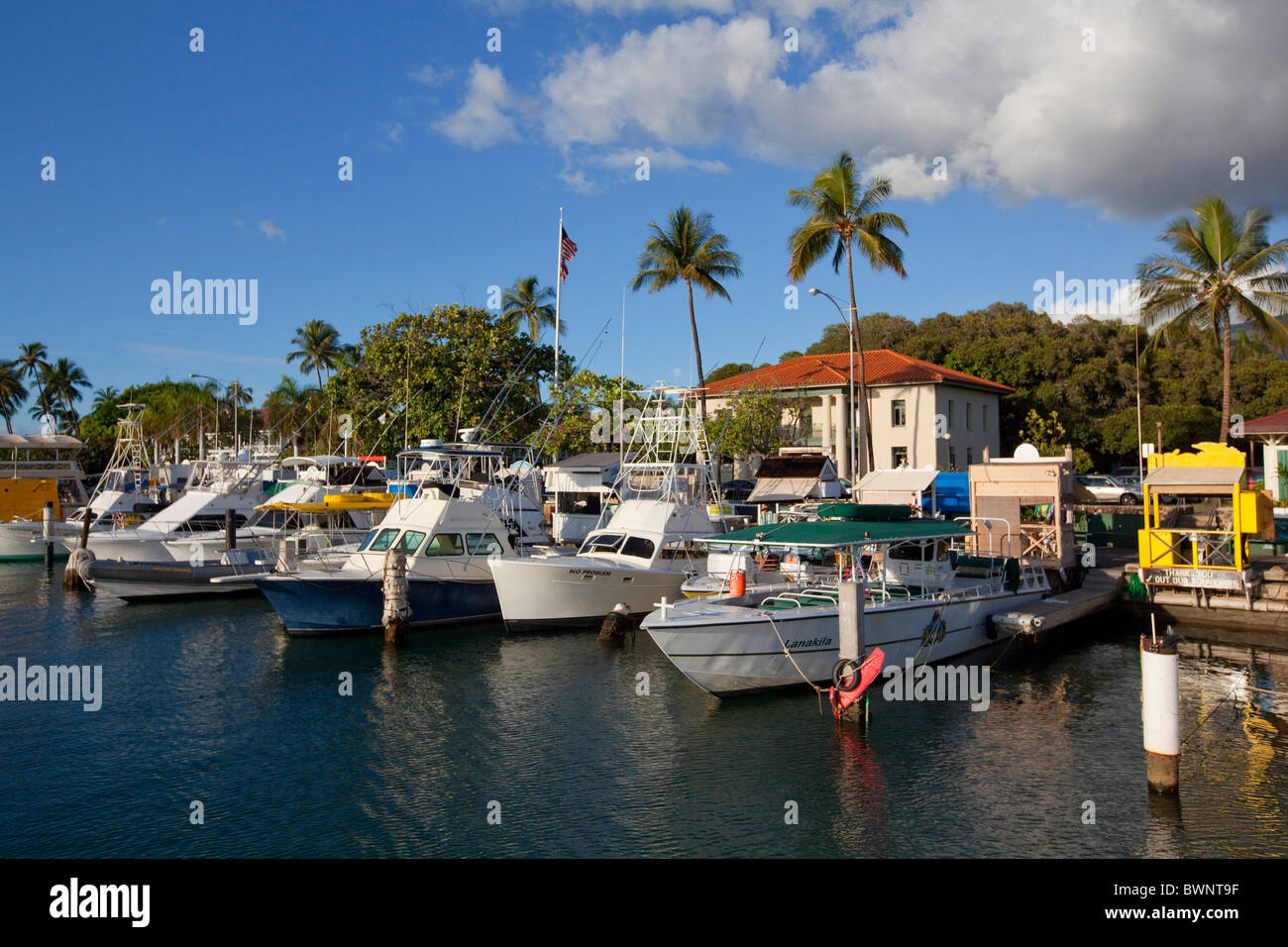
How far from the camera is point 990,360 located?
59594 millimetres

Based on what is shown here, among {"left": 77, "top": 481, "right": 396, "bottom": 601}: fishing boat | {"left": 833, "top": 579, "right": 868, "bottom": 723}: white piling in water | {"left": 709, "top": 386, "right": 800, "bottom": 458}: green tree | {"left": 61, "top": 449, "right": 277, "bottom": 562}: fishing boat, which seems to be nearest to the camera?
{"left": 833, "top": 579, "right": 868, "bottom": 723}: white piling in water

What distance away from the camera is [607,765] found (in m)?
13.1

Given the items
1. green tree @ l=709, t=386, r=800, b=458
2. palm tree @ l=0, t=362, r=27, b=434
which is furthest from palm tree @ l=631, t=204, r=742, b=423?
palm tree @ l=0, t=362, r=27, b=434

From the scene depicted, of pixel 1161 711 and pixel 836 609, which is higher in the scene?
pixel 836 609

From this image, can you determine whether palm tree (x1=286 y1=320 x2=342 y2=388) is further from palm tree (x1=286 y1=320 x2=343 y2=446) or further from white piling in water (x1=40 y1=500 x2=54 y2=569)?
white piling in water (x1=40 y1=500 x2=54 y2=569)

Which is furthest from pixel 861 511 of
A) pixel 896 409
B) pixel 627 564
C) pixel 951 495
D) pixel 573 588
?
pixel 896 409

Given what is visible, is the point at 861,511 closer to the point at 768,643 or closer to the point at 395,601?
the point at 768,643

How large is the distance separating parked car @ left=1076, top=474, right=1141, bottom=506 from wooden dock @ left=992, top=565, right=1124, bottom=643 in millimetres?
19244

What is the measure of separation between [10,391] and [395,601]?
70691 millimetres

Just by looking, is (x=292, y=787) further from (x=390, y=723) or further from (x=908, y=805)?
(x=908, y=805)

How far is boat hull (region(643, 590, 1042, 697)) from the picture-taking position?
15.5 m

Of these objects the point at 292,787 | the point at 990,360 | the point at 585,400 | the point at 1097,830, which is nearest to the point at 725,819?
the point at 1097,830

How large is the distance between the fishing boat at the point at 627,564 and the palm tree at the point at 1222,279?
20458mm
